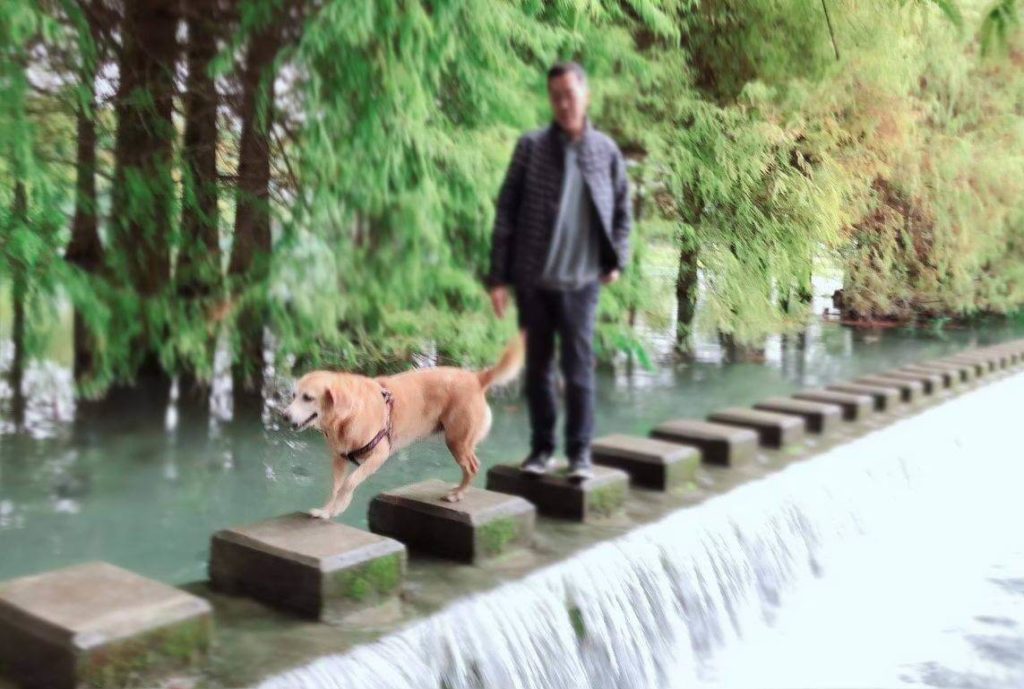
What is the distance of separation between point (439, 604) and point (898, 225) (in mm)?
7062

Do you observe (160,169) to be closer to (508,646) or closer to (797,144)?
(508,646)

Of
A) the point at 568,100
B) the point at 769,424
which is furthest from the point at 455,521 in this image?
the point at 769,424

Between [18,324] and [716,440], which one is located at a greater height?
[18,324]

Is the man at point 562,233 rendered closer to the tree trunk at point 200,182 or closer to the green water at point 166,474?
the green water at point 166,474

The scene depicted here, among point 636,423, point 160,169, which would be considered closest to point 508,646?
point 160,169

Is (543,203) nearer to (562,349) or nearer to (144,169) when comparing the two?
(562,349)

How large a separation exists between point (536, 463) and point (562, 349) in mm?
504

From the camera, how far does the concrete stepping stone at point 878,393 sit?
5547 mm

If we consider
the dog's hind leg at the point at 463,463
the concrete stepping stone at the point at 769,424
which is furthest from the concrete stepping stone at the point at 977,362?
the dog's hind leg at the point at 463,463

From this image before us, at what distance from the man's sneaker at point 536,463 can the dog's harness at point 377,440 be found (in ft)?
2.60

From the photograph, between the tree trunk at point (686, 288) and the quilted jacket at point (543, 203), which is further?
the tree trunk at point (686, 288)

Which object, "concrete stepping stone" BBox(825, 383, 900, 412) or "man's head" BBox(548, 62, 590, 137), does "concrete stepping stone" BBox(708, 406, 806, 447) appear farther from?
"man's head" BBox(548, 62, 590, 137)

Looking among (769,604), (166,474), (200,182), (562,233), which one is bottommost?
(769,604)

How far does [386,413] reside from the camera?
2316 millimetres
